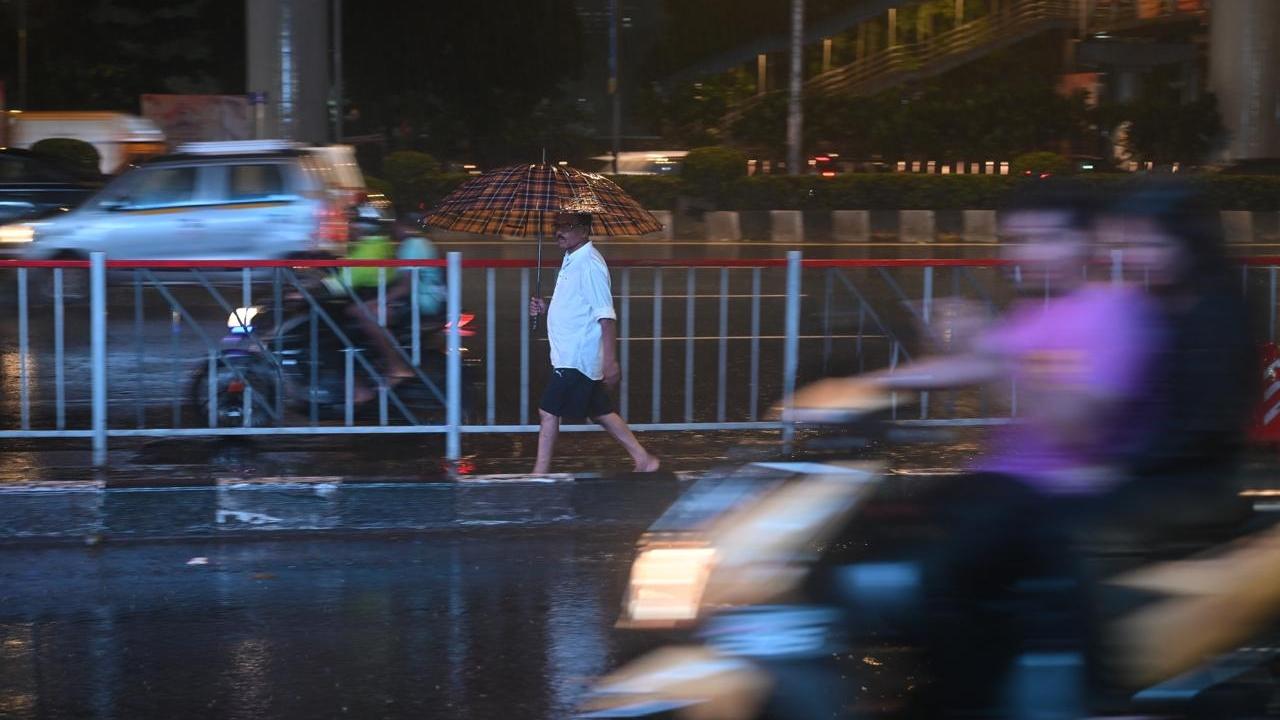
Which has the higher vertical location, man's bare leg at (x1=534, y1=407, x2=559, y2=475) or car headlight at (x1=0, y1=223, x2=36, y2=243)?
car headlight at (x1=0, y1=223, x2=36, y2=243)

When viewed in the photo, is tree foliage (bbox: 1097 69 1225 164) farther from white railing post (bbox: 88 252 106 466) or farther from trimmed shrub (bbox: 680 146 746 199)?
white railing post (bbox: 88 252 106 466)

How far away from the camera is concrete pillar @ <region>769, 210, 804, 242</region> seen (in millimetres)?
27688

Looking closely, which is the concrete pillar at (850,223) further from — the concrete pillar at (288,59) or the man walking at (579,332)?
the man walking at (579,332)

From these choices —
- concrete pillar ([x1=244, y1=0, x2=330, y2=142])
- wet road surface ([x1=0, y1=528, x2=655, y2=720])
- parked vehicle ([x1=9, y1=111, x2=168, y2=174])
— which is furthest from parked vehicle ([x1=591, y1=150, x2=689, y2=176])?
wet road surface ([x1=0, y1=528, x2=655, y2=720])

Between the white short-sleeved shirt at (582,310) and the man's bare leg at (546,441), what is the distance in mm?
316

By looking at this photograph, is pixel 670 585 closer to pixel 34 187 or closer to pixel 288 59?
pixel 34 187

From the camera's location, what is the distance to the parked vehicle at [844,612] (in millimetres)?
3361

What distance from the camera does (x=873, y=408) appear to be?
3.65m

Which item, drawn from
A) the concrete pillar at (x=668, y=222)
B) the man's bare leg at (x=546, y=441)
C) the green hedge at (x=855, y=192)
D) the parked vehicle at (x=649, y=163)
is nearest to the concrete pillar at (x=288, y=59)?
the green hedge at (x=855, y=192)

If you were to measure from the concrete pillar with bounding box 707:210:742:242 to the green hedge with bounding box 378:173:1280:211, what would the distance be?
0.70m

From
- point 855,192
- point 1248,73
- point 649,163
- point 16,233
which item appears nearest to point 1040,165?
point 855,192

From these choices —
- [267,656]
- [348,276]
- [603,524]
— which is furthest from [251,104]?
[267,656]

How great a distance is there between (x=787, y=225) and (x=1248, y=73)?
12.9 meters

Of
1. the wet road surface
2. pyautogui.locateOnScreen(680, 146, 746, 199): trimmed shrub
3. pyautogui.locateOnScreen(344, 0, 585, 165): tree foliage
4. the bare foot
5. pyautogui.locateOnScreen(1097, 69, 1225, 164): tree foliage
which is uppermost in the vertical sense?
pyautogui.locateOnScreen(344, 0, 585, 165): tree foliage
